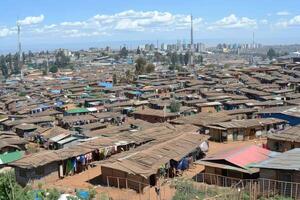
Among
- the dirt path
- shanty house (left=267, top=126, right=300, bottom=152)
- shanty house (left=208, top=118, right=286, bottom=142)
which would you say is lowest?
the dirt path

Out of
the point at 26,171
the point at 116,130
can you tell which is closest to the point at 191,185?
the point at 26,171

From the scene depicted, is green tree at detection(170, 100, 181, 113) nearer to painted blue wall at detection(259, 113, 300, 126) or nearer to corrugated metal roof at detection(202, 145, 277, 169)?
painted blue wall at detection(259, 113, 300, 126)

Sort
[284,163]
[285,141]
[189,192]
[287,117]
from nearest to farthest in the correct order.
A: [284,163], [189,192], [285,141], [287,117]

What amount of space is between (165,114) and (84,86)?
3023 cm

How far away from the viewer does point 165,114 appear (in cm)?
3538

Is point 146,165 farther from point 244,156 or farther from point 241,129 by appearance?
point 241,129

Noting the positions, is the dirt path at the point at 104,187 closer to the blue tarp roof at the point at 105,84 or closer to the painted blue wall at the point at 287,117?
the painted blue wall at the point at 287,117

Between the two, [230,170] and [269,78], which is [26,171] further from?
[269,78]

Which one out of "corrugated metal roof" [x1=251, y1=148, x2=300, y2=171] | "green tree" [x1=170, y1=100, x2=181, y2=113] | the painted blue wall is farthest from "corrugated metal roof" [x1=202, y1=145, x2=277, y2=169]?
"green tree" [x1=170, y1=100, x2=181, y2=113]

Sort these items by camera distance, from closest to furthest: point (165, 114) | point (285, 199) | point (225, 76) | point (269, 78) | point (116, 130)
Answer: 1. point (285, 199)
2. point (116, 130)
3. point (165, 114)
4. point (269, 78)
5. point (225, 76)

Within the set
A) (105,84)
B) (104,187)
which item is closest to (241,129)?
(104,187)

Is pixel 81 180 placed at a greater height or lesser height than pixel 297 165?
lesser

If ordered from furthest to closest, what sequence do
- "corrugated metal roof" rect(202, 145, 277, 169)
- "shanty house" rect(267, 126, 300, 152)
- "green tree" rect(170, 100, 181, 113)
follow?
"green tree" rect(170, 100, 181, 113), "shanty house" rect(267, 126, 300, 152), "corrugated metal roof" rect(202, 145, 277, 169)

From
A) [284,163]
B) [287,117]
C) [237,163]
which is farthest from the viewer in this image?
[287,117]
